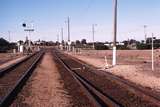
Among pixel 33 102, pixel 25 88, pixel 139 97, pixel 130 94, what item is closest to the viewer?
pixel 33 102

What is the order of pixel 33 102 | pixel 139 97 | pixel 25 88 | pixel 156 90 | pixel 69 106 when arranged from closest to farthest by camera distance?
pixel 69 106 → pixel 33 102 → pixel 139 97 → pixel 156 90 → pixel 25 88

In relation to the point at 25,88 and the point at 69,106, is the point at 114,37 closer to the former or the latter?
the point at 25,88

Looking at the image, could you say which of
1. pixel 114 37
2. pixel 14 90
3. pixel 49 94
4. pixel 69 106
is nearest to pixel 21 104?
pixel 69 106

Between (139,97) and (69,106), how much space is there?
3.38 m

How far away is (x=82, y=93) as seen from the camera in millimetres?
16781

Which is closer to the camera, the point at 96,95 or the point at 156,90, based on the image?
the point at 96,95

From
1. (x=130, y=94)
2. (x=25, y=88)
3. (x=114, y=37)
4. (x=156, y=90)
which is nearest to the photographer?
(x=130, y=94)

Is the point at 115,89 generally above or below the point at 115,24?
below

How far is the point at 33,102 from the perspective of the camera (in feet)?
46.6

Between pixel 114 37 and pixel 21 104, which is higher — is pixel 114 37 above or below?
above

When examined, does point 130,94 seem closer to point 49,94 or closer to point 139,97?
point 139,97

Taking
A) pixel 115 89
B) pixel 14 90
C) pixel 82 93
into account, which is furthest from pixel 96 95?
pixel 14 90

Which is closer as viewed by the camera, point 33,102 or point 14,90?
point 33,102

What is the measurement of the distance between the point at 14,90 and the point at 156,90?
20.3 feet
